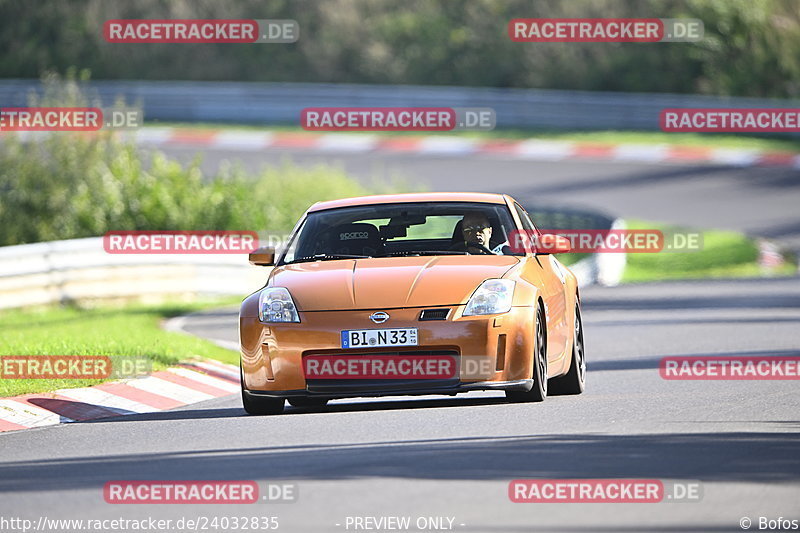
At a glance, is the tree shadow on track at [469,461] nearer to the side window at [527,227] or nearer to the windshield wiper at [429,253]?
the windshield wiper at [429,253]

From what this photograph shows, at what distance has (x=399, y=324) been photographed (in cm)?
1020

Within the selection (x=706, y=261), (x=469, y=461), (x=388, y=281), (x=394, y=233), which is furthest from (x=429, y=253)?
(x=706, y=261)

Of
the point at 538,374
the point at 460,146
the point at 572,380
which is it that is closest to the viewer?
the point at 538,374

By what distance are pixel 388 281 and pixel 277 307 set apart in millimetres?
716

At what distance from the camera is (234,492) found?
7770 mm

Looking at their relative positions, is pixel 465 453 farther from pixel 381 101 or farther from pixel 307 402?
pixel 381 101

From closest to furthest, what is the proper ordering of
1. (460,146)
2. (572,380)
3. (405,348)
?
1. (405,348)
2. (572,380)
3. (460,146)

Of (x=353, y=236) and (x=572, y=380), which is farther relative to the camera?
(x=572, y=380)

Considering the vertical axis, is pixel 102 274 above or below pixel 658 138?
below

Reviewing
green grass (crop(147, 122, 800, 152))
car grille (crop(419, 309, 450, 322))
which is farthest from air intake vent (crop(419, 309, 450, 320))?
green grass (crop(147, 122, 800, 152))

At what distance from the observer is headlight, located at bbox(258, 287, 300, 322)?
10503 millimetres

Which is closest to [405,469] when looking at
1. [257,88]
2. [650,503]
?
[650,503]

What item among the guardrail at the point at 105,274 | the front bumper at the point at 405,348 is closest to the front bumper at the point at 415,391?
the front bumper at the point at 405,348

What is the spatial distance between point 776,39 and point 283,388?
110 ft
